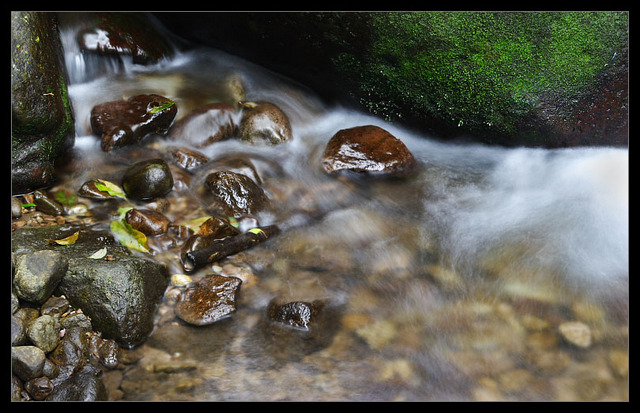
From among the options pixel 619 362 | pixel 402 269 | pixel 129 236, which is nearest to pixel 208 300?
pixel 129 236

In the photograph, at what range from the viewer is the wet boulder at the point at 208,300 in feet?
12.3

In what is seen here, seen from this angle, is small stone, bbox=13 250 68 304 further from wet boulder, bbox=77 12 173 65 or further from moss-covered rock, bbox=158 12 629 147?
moss-covered rock, bbox=158 12 629 147

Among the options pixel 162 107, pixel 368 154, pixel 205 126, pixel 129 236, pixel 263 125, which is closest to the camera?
pixel 129 236

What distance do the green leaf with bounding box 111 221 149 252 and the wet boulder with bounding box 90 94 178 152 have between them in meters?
1.39

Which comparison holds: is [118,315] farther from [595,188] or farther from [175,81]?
[595,188]

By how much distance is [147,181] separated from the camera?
4777 millimetres

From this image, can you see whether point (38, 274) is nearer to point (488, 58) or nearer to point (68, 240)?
point (68, 240)

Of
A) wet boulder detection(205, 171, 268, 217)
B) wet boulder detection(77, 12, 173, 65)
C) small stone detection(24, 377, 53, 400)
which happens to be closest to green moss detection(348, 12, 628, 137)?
wet boulder detection(205, 171, 268, 217)

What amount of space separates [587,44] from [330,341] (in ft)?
13.4

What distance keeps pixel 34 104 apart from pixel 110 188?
0.99 meters

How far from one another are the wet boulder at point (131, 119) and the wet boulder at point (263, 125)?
86 centimetres

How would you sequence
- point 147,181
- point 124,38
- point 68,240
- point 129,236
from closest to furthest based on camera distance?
point 68,240, point 129,236, point 147,181, point 124,38

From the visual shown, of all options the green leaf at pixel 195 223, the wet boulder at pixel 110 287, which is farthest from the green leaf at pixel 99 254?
the green leaf at pixel 195 223

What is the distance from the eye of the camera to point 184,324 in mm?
3725
